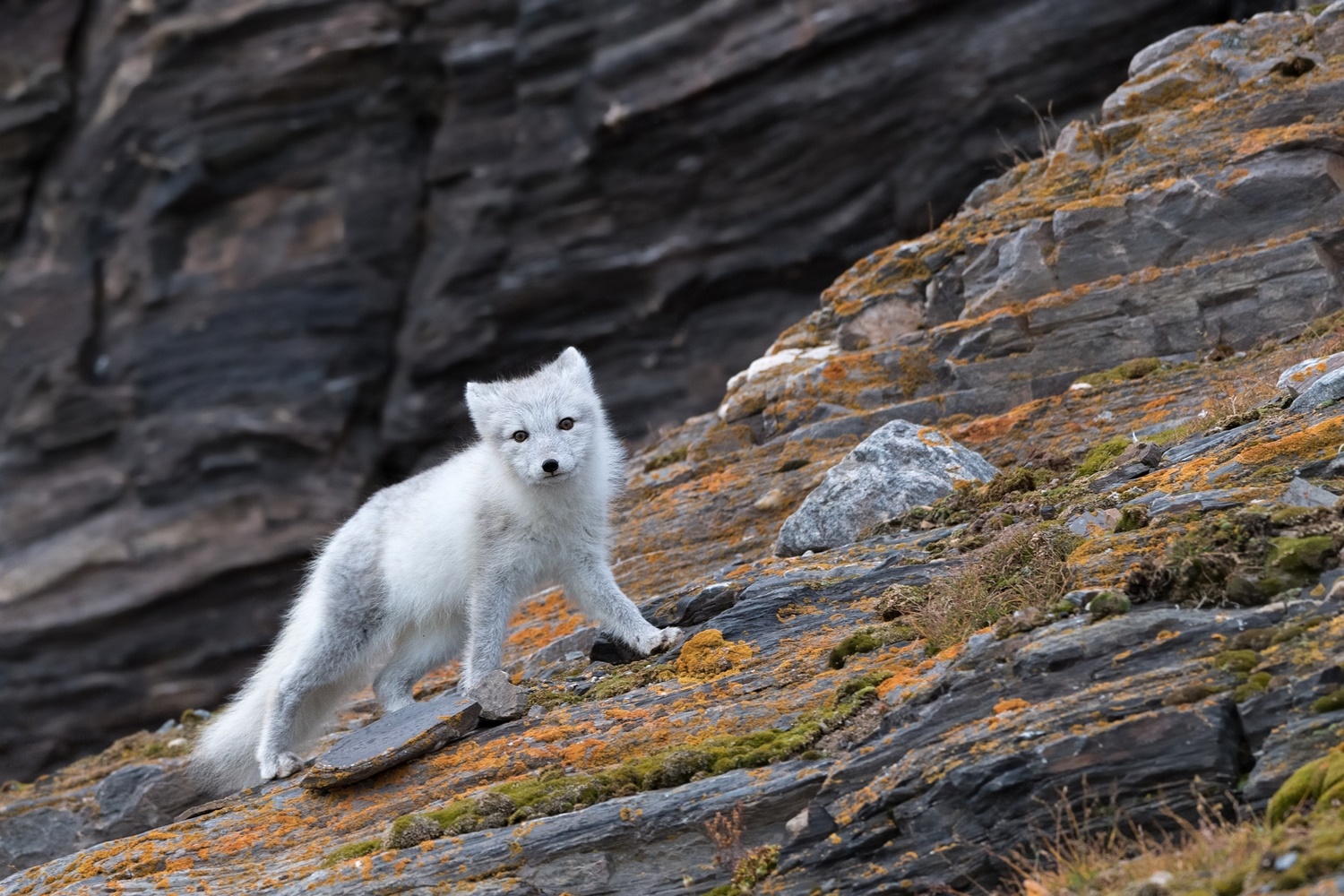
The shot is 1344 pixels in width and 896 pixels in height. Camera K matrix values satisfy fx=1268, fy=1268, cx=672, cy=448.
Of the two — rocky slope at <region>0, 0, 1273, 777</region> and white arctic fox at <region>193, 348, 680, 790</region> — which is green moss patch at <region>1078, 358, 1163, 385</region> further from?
rocky slope at <region>0, 0, 1273, 777</region>

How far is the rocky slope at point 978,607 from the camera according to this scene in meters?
4.86

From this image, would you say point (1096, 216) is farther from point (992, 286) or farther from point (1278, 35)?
point (1278, 35)

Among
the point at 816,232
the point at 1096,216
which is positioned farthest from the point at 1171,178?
the point at 816,232

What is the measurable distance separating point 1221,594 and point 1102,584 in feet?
1.82

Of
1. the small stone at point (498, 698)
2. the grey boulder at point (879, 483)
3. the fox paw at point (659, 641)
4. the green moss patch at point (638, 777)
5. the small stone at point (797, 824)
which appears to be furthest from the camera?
the grey boulder at point (879, 483)

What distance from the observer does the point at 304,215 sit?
25328 mm

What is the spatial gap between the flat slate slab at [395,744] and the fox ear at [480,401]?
2.16m

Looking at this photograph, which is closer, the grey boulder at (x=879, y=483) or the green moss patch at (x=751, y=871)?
the green moss patch at (x=751, y=871)

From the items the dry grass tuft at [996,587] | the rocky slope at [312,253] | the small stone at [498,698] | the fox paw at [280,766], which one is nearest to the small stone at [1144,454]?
the dry grass tuft at [996,587]

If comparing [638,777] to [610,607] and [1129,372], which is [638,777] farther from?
[1129,372]

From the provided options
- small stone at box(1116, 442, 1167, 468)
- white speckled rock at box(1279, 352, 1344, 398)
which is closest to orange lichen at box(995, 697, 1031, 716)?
small stone at box(1116, 442, 1167, 468)

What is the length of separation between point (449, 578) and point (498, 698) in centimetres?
129

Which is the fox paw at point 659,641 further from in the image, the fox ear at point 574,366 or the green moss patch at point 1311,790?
the green moss patch at point 1311,790

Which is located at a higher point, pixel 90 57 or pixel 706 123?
pixel 90 57
